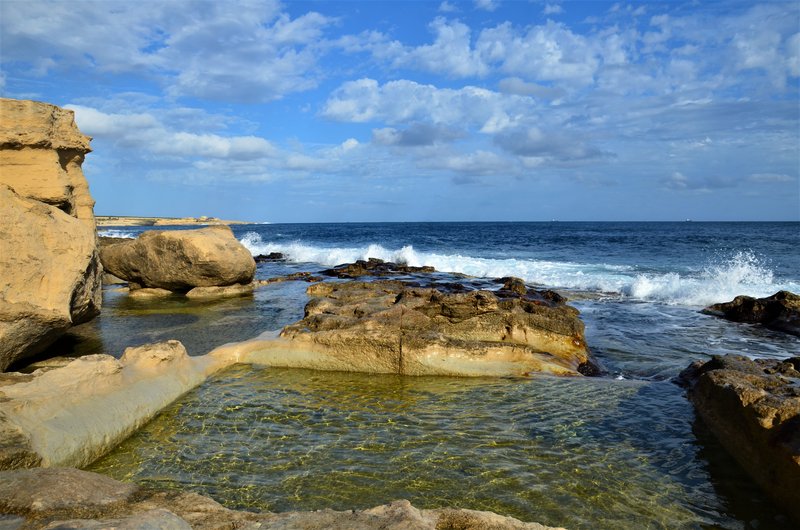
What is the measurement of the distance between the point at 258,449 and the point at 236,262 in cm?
1280

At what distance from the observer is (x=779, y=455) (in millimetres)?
4852

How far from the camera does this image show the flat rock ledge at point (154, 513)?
3346 millimetres

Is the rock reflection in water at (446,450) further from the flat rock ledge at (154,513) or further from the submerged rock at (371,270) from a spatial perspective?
the submerged rock at (371,270)

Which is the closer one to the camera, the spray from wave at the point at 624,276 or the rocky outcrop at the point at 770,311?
the rocky outcrop at the point at 770,311

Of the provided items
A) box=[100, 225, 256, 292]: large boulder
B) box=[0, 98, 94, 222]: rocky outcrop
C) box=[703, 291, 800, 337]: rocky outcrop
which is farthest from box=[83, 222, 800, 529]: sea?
box=[100, 225, 256, 292]: large boulder

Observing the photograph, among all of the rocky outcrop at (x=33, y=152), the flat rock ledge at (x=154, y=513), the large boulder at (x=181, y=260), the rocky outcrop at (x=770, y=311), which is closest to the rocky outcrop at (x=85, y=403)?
the flat rock ledge at (x=154, y=513)

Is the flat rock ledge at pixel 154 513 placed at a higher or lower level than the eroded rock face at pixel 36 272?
lower

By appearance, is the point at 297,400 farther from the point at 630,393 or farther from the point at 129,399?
the point at 630,393

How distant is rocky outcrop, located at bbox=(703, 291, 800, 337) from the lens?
519 inches

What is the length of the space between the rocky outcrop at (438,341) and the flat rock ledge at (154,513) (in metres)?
5.04

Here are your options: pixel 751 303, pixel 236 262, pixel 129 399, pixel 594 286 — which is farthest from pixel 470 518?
pixel 594 286

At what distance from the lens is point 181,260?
16938 mm

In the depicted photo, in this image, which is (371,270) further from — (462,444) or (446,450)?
(446,450)

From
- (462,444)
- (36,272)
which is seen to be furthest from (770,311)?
(36,272)
